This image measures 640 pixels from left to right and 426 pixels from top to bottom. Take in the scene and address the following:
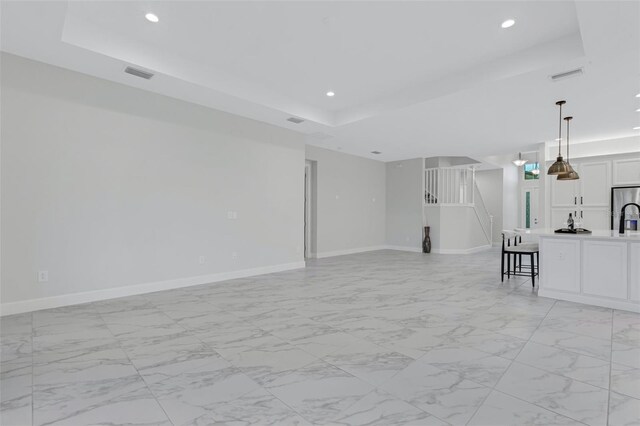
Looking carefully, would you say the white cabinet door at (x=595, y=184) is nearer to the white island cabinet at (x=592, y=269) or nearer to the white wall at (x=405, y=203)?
the white island cabinet at (x=592, y=269)

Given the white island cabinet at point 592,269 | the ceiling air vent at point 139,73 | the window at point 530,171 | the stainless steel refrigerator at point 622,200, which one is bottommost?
the white island cabinet at point 592,269

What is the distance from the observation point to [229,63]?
4.51m

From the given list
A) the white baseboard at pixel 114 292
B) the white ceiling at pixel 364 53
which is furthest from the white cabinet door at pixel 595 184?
the white baseboard at pixel 114 292

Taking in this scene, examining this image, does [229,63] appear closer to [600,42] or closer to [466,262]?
[600,42]

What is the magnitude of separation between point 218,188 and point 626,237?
587 centimetres

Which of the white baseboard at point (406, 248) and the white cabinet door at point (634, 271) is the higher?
the white cabinet door at point (634, 271)

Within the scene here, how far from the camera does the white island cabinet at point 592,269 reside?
3.92 metres

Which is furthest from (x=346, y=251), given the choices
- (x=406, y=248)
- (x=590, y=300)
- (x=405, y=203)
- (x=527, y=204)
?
(x=527, y=204)

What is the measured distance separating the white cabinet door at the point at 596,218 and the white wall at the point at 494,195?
478cm

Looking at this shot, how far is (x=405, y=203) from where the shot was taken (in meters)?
10.6

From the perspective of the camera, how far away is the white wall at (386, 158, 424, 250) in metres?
10.3

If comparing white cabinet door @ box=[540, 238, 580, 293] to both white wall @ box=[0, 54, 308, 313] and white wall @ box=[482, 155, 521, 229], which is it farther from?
white wall @ box=[482, 155, 521, 229]

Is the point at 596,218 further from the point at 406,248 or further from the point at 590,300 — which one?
the point at 406,248

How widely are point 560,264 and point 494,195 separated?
8740 millimetres
